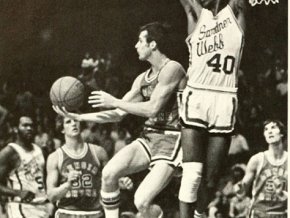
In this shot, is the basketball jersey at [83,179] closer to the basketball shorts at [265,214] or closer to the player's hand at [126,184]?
the player's hand at [126,184]

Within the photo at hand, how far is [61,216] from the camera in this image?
2.12m

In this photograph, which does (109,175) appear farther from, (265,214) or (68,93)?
(265,214)

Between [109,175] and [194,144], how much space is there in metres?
0.27

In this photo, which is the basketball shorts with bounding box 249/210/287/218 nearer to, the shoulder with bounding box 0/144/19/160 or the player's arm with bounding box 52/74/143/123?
the player's arm with bounding box 52/74/143/123

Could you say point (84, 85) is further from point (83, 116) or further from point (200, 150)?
point (200, 150)

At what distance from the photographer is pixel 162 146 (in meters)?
2.09

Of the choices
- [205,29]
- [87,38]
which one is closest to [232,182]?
[205,29]

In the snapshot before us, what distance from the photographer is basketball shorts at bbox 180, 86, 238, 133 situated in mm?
2068

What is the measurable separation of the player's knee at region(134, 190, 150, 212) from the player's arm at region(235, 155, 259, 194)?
0.27 metres

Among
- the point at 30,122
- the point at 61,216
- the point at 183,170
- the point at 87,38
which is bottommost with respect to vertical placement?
the point at 61,216

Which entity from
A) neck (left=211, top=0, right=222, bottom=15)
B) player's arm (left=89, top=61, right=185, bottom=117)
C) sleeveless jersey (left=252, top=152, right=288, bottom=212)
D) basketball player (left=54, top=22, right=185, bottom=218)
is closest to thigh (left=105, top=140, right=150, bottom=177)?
basketball player (left=54, top=22, right=185, bottom=218)

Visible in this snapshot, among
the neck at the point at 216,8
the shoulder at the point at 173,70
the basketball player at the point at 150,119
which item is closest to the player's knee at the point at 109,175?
the basketball player at the point at 150,119

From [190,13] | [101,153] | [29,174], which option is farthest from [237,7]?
[29,174]

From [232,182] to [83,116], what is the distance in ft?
1.59
